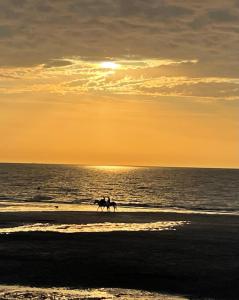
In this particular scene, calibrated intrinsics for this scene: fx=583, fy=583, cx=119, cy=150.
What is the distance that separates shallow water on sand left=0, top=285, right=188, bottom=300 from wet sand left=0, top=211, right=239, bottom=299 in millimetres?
889

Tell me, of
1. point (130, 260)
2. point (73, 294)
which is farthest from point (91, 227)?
point (73, 294)

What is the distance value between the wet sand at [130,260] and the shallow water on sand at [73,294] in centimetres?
89

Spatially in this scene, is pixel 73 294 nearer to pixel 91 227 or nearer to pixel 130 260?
pixel 130 260

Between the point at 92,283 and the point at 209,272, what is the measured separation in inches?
259

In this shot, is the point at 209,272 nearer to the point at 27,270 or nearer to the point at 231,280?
the point at 231,280

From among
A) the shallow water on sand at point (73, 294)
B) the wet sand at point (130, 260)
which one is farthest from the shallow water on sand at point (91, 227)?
the shallow water on sand at point (73, 294)

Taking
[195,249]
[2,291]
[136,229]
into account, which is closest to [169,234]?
[136,229]

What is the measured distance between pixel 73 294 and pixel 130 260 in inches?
330

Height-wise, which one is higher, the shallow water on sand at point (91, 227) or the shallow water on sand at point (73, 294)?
the shallow water on sand at point (91, 227)

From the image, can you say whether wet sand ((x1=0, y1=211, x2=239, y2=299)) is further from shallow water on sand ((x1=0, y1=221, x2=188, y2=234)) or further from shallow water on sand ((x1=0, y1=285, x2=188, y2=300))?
shallow water on sand ((x1=0, y1=221, x2=188, y2=234))

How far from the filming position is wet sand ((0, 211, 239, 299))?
89.8ft

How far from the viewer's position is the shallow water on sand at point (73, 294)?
2444cm

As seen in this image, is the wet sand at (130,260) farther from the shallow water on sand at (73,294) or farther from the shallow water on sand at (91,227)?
the shallow water on sand at (91,227)

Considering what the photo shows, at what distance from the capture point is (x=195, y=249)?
37.8m
